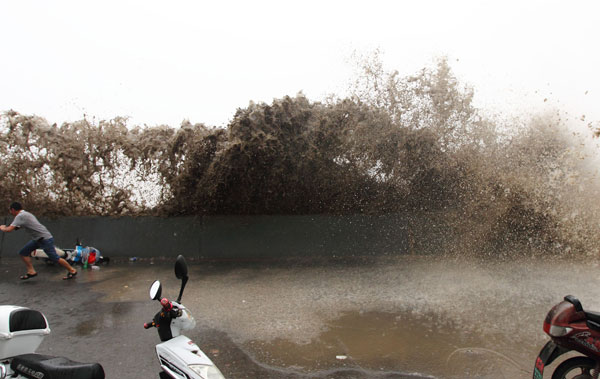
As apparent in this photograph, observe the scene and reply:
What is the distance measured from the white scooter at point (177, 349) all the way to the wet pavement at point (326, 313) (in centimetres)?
121

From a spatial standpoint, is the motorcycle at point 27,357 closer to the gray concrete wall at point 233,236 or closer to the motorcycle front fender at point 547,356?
the motorcycle front fender at point 547,356

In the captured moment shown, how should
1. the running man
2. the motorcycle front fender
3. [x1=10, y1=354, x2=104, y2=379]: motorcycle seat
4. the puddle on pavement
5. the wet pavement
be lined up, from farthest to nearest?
the running man
the wet pavement
the puddle on pavement
the motorcycle front fender
[x1=10, y1=354, x2=104, y2=379]: motorcycle seat

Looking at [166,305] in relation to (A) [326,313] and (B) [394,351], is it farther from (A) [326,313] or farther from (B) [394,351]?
(A) [326,313]

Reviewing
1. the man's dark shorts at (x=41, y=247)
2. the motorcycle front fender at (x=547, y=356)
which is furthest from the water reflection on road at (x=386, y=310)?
the man's dark shorts at (x=41, y=247)

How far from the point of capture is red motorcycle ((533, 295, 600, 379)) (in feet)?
9.41

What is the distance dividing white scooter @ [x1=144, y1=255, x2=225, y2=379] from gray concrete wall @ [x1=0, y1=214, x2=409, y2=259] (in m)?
5.69

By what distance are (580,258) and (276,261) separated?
6.02 meters

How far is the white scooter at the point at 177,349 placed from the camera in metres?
2.49

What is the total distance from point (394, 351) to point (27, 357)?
329cm

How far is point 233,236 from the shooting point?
8.61 meters

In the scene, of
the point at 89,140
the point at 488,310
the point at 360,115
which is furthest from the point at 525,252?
the point at 89,140

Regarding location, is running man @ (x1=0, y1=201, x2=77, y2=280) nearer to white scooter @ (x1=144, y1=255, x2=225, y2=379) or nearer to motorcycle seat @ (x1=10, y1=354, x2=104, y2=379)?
motorcycle seat @ (x1=10, y1=354, x2=104, y2=379)

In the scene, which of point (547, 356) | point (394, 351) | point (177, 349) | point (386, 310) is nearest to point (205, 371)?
point (177, 349)

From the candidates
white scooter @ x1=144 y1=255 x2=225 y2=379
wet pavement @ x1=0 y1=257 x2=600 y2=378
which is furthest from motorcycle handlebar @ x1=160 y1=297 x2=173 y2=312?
wet pavement @ x1=0 y1=257 x2=600 y2=378
